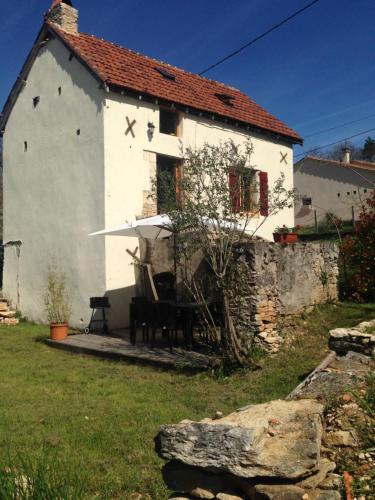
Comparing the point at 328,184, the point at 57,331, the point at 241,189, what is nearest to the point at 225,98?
the point at 241,189

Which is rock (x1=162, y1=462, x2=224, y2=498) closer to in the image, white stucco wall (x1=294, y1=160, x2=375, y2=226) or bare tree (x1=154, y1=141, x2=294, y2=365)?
bare tree (x1=154, y1=141, x2=294, y2=365)

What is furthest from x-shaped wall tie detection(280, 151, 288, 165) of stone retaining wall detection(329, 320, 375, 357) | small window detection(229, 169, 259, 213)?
stone retaining wall detection(329, 320, 375, 357)

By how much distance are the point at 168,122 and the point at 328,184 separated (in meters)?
19.8

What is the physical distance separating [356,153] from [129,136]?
43.6 m

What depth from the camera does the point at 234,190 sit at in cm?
787

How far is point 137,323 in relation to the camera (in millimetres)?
9805

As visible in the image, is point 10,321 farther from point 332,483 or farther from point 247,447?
point 332,483

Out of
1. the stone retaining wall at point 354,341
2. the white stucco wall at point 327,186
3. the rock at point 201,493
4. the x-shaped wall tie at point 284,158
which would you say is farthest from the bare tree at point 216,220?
the white stucco wall at point 327,186

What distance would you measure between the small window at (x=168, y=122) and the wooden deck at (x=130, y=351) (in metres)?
6.38

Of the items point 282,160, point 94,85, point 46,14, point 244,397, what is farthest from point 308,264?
point 46,14

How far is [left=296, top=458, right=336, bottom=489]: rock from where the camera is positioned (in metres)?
3.07

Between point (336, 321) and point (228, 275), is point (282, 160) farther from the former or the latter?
point (228, 275)

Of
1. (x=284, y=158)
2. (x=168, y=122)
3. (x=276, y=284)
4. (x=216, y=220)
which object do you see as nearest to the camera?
(x=216, y=220)

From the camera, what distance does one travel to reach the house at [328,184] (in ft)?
99.6
